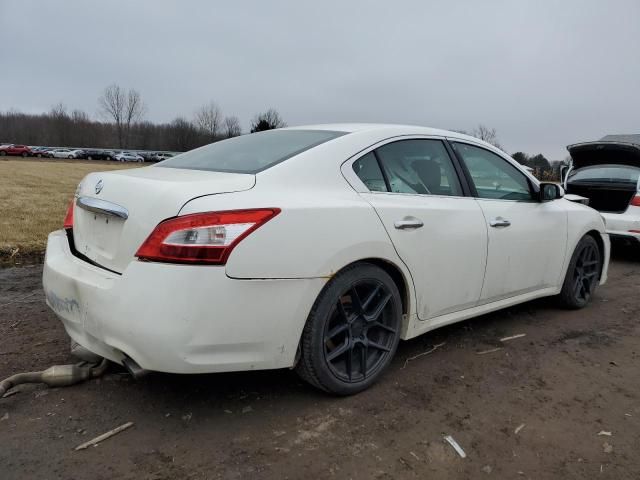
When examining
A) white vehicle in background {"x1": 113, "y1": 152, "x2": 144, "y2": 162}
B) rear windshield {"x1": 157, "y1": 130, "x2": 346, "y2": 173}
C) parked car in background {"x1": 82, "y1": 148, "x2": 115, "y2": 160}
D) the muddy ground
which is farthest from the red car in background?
rear windshield {"x1": 157, "y1": 130, "x2": 346, "y2": 173}

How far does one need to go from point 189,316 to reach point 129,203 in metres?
0.65

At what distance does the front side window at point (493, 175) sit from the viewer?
360cm

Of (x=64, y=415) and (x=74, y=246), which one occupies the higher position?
(x=74, y=246)

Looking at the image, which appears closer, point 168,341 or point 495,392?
point 168,341

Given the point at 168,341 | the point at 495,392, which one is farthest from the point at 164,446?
the point at 495,392

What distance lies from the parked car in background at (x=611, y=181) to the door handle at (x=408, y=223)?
506 centimetres

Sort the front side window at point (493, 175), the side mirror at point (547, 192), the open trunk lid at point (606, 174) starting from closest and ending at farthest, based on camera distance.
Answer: the front side window at point (493, 175)
the side mirror at point (547, 192)
the open trunk lid at point (606, 174)

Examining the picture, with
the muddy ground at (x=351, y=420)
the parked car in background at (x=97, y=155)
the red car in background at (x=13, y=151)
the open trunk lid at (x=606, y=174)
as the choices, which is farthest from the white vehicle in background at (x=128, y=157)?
the muddy ground at (x=351, y=420)

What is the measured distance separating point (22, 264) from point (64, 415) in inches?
145

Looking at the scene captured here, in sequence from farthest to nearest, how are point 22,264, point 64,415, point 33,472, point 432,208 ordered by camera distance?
point 22,264
point 432,208
point 64,415
point 33,472

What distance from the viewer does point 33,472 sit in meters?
2.13

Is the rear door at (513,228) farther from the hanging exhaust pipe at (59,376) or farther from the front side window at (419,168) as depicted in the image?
the hanging exhaust pipe at (59,376)

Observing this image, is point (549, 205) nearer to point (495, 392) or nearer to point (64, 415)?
point (495, 392)

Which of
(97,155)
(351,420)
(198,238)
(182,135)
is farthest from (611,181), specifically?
(182,135)
